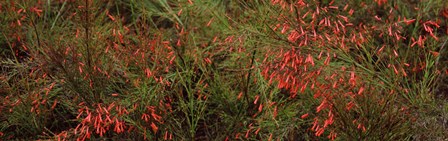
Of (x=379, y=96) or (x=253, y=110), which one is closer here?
(x=379, y=96)

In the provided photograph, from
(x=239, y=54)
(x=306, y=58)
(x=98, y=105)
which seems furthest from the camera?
(x=239, y=54)

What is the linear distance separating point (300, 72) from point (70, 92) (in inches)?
65.7

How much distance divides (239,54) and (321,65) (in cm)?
61

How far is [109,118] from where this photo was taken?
157 inches

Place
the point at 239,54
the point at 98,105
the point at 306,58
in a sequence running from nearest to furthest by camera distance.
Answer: the point at 306,58 < the point at 98,105 < the point at 239,54

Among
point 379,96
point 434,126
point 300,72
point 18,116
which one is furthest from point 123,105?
point 434,126

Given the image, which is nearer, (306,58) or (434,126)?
(306,58)

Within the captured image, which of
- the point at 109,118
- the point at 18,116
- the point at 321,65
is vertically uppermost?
the point at 321,65

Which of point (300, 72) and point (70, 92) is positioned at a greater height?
point (300, 72)

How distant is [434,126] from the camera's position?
4.20 m

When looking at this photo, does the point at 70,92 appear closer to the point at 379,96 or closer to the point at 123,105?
the point at 123,105

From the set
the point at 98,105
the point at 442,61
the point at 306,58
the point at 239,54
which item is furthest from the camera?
the point at 442,61

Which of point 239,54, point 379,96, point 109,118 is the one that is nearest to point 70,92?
point 109,118

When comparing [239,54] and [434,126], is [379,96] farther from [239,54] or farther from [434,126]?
[239,54]
